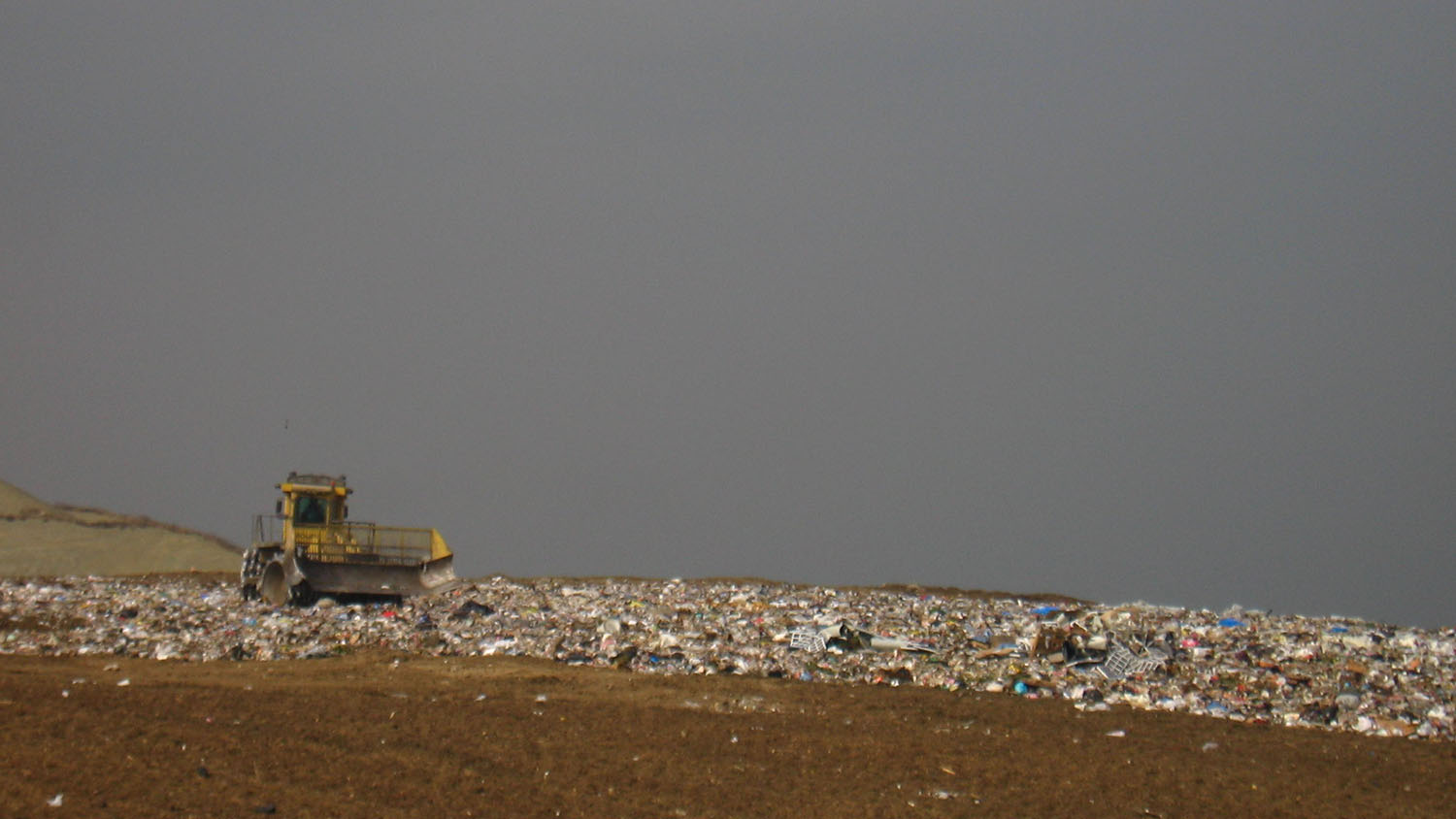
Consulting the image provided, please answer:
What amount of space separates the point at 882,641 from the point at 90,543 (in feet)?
78.4

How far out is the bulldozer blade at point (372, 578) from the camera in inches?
674

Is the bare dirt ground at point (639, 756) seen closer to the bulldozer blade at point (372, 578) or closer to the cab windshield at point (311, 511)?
the bulldozer blade at point (372, 578)

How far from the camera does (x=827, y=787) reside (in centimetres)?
776

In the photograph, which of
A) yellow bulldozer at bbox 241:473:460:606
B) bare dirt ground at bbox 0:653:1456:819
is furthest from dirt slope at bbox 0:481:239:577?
bare dirt ground at bbox 0:653:1456:819

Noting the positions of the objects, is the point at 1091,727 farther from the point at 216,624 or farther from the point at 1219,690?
the point at 216,624

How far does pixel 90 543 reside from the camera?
2975cm

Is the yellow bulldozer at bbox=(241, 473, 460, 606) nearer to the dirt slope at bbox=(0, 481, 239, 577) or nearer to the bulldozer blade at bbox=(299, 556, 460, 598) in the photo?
the bulldozer blade at bbox=(299, 556, 460, 598)

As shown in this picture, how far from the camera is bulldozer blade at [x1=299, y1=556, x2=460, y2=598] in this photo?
17.1m

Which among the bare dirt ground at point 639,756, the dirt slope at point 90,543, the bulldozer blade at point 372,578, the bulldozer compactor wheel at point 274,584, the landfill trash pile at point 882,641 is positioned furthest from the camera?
the dirt slope at point 90,543

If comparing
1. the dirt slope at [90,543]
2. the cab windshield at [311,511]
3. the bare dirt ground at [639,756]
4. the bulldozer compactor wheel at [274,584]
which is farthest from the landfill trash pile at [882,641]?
the dirt slope at [90,543]

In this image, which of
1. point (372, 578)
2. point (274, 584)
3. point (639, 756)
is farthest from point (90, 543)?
point (639, 756)

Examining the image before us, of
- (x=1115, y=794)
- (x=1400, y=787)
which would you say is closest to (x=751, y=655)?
(x=1115, y=794)

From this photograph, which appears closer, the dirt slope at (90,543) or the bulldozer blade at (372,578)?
the bulldozer blade at (372,578)

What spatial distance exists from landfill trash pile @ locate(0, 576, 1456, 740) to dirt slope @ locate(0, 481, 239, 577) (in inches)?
452
